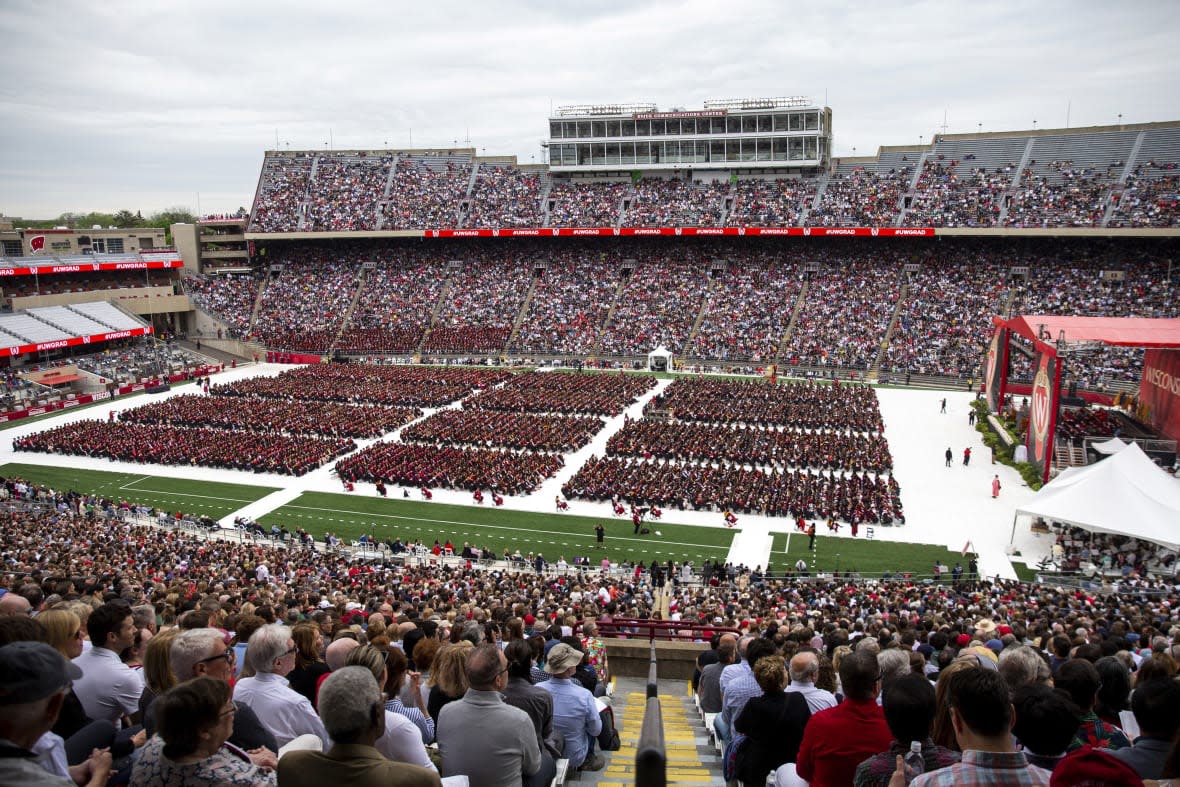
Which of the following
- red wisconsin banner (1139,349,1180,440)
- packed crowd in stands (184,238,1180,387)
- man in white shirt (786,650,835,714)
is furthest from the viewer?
packed crowd in stands (184,238,1180,387)

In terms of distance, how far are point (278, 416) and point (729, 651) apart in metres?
33.2

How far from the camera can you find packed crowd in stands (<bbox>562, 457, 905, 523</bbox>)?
83.2 feet

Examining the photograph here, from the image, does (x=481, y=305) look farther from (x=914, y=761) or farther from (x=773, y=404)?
(x=914, y=761)

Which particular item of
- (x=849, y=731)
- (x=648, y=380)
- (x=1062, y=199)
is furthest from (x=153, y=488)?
(x=1062, y=199)

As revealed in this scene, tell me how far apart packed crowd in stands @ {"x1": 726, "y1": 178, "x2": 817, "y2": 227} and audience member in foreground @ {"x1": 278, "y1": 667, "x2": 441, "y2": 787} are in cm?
5790

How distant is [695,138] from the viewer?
6444 cm

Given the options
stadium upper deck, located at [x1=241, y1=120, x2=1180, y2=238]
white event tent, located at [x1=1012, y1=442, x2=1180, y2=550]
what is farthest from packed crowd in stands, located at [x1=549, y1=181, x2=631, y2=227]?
white event tent, located at [x1=1012, y1=442, x2=1180, y2=550]

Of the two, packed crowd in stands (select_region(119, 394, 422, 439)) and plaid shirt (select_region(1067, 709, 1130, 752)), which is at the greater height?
plaid shirt (select_region(1067, 709, 1130, 752))

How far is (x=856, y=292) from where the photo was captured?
177ft

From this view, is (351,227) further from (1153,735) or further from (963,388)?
(1153,735)

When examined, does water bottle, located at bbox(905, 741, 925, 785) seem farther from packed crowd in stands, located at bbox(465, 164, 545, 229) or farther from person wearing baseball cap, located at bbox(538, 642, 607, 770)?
packed crowd in stands, located at bbox(465, 164, 545, 229)

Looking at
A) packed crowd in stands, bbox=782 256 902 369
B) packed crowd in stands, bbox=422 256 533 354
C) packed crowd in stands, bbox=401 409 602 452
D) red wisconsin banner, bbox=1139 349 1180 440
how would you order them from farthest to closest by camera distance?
packed crowd in stands, bbox=422 256 533 354 < packed crowd in stands, bbox=782 256 902 369 < packed crowd in stands, bbox=401 409 602 452 < red wisconsin banner, bbox=1139 349 1180 440

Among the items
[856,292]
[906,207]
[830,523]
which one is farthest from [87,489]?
[906,207]

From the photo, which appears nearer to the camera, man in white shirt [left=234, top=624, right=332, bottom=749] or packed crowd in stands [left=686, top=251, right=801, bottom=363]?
man in white shirt [left=234, top=624, right=332, bottom=749]
